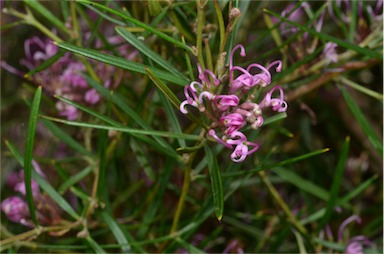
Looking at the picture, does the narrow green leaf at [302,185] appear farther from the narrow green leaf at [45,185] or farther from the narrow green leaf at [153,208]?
the narrow green leaf at [45,185]

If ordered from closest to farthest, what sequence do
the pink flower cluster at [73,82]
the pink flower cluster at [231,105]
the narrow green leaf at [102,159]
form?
the pink flower cluster at [231,105] < the narrow green leaf at [102,159] < the pink flower cluster at [73,82]

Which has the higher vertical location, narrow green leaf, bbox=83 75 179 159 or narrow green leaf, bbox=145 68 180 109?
narrow green leaf, bbox=145 68 180 109

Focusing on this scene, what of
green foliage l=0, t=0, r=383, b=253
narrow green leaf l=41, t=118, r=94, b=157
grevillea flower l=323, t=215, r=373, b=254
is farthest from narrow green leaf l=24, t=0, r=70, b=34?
grevillea flower l=323, t=215, r=373, b=254

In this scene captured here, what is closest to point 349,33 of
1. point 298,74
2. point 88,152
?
point 298,74

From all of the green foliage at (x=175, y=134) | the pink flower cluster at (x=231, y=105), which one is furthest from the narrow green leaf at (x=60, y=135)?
the pink flower cluster at (x=231, y=105)

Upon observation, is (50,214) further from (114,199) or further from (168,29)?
(168,29)

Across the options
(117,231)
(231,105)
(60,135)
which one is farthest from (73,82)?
(231,105)

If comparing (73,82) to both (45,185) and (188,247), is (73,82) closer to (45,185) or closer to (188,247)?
(45,185)

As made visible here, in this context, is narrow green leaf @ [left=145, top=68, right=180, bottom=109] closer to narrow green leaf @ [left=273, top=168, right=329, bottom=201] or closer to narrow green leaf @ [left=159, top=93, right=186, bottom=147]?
narrow green leaf @ [left=159, top=93, right=186, bottom=147]
